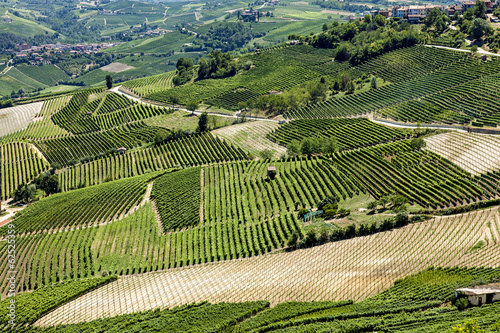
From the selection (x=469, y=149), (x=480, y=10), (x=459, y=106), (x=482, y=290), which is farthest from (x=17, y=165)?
(x=480, y=10)

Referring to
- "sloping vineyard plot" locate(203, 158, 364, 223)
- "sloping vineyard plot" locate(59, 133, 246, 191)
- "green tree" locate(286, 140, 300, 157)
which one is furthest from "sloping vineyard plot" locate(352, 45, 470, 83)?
"sloping vineyard plot" locate(203, 158, 364, 223)

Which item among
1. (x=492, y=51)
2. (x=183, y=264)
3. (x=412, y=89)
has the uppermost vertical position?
(x=492, y=51)

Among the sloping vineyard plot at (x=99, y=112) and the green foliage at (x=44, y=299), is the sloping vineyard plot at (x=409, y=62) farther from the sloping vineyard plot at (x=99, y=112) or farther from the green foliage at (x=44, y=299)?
the green foliage at (x=44, y=299)

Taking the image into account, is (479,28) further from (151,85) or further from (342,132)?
(151,85)

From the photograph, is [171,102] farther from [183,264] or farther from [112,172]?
[183,264]

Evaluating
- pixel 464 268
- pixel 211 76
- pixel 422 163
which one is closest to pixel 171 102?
pixel 211 76
